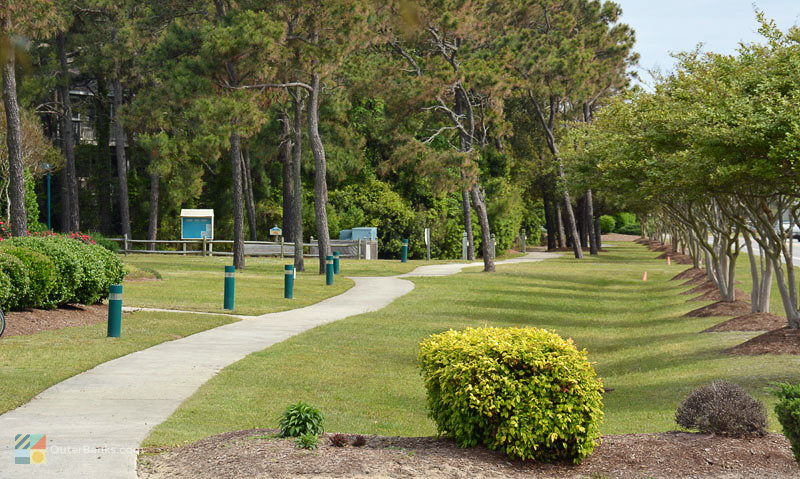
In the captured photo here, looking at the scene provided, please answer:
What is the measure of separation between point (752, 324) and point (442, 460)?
46.2 feet

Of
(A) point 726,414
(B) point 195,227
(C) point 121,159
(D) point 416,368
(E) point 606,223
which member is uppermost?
(C) point 121,159

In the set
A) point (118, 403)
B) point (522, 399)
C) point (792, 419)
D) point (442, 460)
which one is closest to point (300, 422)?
point (442, 460)

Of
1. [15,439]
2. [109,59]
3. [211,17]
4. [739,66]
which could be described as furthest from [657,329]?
[109,59]

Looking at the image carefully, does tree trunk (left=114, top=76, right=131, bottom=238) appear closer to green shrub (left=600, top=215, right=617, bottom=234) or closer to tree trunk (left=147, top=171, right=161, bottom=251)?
tree trunk (left=147, top=171, right=161, bottom=251)

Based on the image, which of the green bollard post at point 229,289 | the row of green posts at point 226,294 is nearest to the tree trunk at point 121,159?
the row of green posts at point 226,294

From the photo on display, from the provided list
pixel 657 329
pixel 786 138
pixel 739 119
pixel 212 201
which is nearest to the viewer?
pixel 786 138

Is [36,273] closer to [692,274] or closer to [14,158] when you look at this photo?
[14,158]

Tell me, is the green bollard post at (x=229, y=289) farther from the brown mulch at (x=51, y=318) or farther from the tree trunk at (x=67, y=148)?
the tree trunk at (x=67, y=148)

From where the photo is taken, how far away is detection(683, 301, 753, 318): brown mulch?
76.2ft

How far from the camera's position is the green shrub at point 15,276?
16.5 metres

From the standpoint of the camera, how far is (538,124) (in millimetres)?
67062

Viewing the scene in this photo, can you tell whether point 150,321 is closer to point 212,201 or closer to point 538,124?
point 212,201

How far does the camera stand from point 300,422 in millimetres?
7844

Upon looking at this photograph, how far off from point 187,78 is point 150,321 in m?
18.2
